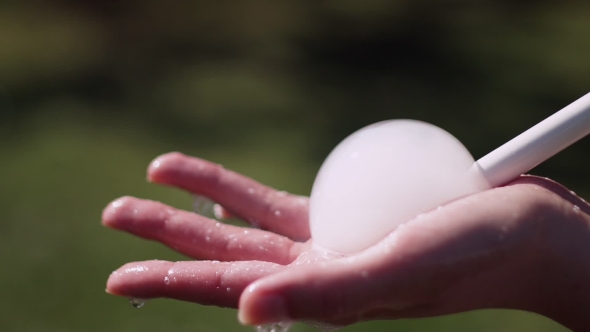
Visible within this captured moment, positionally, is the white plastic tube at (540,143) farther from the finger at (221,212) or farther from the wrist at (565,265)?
the finger at (221,212)

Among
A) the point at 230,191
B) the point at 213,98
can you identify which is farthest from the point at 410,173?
the point at 213,98

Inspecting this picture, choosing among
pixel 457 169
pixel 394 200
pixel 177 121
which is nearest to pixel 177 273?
pixel 394 200

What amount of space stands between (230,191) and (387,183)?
0.62 meters

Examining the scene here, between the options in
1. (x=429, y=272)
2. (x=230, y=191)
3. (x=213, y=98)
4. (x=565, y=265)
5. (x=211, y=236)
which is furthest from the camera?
(x=213, y=98)

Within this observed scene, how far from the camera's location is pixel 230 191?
1.73m

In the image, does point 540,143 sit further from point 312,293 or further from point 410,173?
point 312,293

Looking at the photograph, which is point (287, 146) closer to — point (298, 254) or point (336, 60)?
point (336, 60)

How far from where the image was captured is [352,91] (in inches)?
177

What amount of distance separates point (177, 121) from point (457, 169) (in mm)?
3046

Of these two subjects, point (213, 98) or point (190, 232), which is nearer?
point (190, 232)

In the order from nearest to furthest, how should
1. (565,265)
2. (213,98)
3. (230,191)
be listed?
1. (565,265)
2. (230,191)
3. (213,98)

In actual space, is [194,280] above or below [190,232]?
below

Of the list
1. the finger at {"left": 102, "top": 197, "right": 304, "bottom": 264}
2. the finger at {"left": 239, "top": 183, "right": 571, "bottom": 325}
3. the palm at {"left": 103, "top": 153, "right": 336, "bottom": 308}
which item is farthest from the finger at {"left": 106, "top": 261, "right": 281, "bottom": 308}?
the finger at {"left": 102, "top": 197, "right": 304, "bottom": 264}

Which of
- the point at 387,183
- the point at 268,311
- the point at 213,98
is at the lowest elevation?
the point at 268,311
